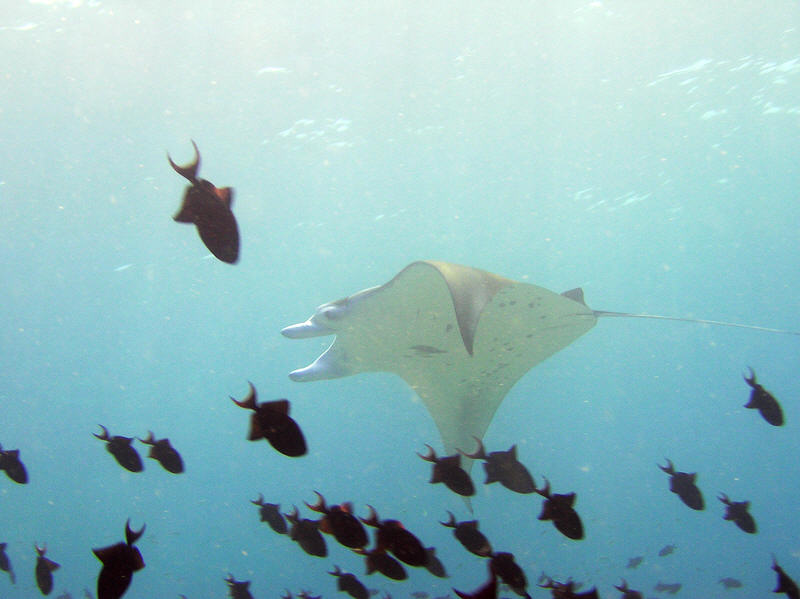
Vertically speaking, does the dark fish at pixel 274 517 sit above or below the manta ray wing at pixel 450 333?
below

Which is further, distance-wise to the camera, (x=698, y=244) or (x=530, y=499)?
(x=530, y=499)

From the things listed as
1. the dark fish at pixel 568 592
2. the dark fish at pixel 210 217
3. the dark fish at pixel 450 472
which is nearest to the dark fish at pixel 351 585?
the dark fish at pixel 450 472

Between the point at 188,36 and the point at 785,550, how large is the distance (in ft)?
208

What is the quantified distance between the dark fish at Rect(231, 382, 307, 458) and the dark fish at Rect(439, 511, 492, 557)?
151 cm

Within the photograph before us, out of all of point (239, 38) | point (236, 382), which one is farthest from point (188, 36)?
point (236, 382)

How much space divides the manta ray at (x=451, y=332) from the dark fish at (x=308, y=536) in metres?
1.43

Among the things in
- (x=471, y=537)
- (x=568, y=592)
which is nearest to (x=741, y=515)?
(x=568, y=592)

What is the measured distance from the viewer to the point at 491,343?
552 centimetres

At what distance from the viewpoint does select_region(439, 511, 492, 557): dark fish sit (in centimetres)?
383

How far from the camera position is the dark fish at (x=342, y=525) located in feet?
11.8

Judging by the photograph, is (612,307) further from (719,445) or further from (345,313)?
A: (719,445)

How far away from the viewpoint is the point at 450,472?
4.02 metres

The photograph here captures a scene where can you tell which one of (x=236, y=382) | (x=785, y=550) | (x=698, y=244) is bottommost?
(x=785, y=550)

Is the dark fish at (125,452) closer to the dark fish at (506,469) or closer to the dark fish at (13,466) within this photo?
the dark fish at (13,466)
